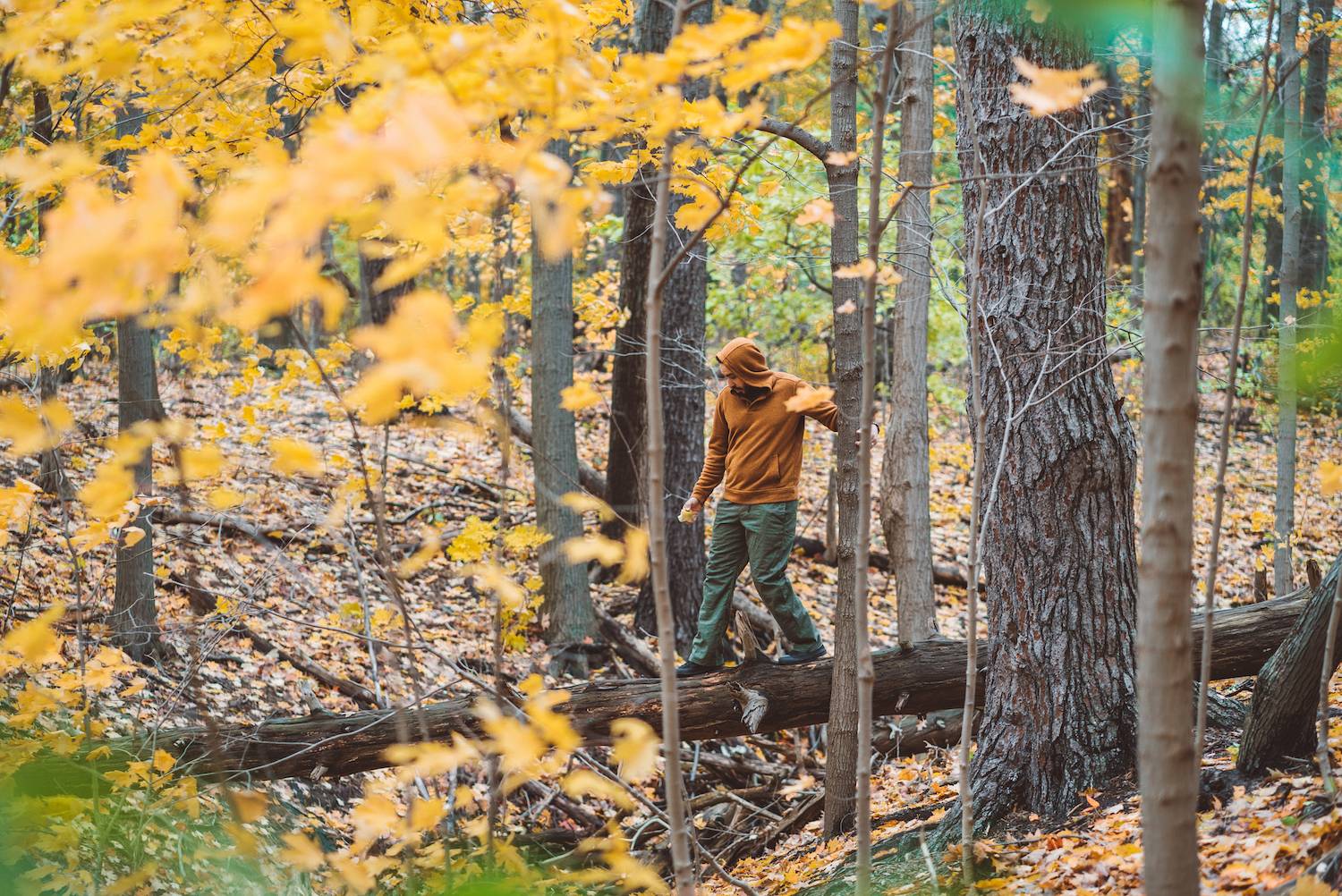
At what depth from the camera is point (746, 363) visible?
451cm

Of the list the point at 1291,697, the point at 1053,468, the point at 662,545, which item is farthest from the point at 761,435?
the point at 662,545

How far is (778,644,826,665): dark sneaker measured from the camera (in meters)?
4.56

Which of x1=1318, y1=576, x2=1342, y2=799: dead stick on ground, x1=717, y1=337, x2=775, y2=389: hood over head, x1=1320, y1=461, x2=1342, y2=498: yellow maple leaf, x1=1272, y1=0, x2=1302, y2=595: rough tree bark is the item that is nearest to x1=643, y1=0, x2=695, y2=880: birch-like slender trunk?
x1=1320, y1=461, x2=1342, y2=498: yellow maple leaf

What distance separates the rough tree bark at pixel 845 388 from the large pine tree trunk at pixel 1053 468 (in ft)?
1.68

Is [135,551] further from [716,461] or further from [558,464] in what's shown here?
[716,461]

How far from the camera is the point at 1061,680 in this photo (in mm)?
3582

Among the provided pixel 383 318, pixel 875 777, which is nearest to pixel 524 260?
pixel 383 318

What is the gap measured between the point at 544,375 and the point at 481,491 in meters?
2.61

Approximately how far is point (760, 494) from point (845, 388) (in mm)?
912

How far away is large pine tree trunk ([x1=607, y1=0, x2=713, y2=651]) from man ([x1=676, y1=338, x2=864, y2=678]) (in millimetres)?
2358

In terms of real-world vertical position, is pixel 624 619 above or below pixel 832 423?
below

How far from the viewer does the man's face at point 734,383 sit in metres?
4.54

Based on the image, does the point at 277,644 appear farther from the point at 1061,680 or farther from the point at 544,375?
the point at 1061,680

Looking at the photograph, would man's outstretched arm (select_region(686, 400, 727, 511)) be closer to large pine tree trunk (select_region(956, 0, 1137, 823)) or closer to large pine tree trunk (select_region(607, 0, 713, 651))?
large pine tree trunk (select_region(956, 0, 1137, 823))
